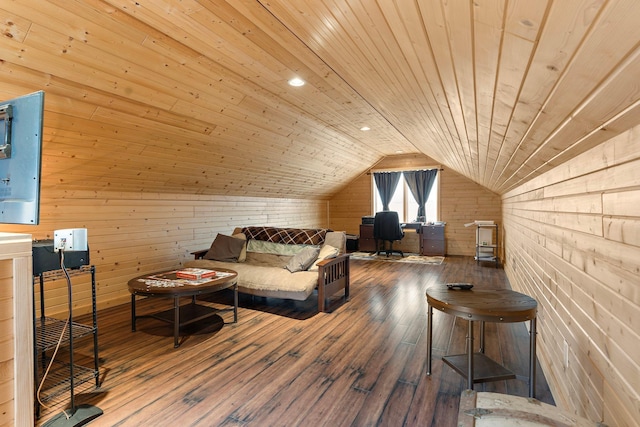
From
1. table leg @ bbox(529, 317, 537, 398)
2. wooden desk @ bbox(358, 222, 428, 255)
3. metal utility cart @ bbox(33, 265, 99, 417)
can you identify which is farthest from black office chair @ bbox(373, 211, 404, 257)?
metal utility cart @ bbox(33, 265, 99, 417)

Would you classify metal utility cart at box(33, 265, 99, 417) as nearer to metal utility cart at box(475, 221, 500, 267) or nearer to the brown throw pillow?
the brown throw pillow

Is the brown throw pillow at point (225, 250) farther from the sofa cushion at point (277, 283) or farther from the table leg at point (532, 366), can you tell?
the table leg at point (532, 366)

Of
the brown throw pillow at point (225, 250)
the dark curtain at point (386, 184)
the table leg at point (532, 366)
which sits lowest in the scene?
the table leg at point (532, 366)

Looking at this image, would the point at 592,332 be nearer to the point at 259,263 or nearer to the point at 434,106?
the point at 434,106

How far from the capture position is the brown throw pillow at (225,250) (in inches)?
182

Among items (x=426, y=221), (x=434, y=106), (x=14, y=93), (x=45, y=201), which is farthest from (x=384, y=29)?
(x=426, y=221)

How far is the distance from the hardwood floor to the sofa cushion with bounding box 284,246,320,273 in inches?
19.5

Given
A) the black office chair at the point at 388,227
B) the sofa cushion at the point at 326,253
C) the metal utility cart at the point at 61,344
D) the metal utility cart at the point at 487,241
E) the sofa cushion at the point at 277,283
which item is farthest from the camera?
the black office chair at the point at 388,227

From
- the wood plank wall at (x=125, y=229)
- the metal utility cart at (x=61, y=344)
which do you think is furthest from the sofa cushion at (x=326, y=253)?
the metal utility cart at (x=61, y=344)

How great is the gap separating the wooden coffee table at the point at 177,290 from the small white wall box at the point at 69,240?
106cm

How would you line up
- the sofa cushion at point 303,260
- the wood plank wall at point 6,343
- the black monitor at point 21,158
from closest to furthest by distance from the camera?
the wood plank wall at point 6,343, the black monitor at point 21,158, the sofa cushion at point 303,260

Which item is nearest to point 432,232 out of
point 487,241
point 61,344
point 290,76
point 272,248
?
point 487,241

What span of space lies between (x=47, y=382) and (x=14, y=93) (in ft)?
6.53

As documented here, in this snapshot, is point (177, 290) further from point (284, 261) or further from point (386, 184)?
point (386, 184)
